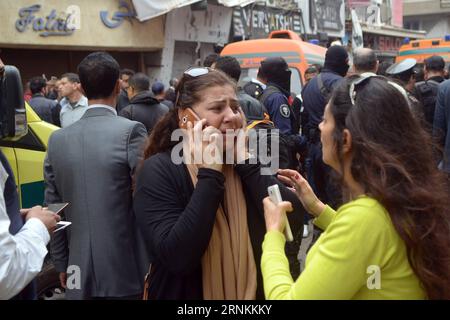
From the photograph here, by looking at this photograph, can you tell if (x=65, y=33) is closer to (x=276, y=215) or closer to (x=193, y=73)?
(x=193, y=73)

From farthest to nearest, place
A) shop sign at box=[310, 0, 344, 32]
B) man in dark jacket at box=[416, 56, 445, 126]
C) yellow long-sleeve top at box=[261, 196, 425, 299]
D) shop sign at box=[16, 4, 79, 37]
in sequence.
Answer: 1. shop sign at box=[310, 0, 344, 32]
2. shop sign at box=[16, 4, 79, 37]
3. man in dark jacket at box=[416, 56, 445, 126]
4. yellow long-sleeve top at box=[261, 196, 425, 299]

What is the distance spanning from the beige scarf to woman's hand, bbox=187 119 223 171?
18 cm

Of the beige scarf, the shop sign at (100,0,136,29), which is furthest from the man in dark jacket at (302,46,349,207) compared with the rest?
the shop sign at (100,0,136,29)

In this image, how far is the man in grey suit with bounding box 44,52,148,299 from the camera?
2803 millimetres

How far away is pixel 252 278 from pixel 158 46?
40.7ft

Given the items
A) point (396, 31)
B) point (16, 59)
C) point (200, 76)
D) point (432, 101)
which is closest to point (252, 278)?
point (200, 76)

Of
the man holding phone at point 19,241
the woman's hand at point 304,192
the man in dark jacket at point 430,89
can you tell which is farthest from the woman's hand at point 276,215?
the man in dark jacket at point 430,89

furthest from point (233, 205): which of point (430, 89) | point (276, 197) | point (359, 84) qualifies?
point (430, 89)

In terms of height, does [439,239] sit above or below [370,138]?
below

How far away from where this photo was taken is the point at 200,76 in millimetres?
2229

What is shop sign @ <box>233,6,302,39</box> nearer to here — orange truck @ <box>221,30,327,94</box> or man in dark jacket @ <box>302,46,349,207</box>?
orange truck @ <box>221,30,327,94</box>

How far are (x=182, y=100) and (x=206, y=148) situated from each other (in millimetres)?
362

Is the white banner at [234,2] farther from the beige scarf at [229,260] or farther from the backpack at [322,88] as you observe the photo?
the beige scarf at [229,260]

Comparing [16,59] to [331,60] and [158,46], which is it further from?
[331,60]
